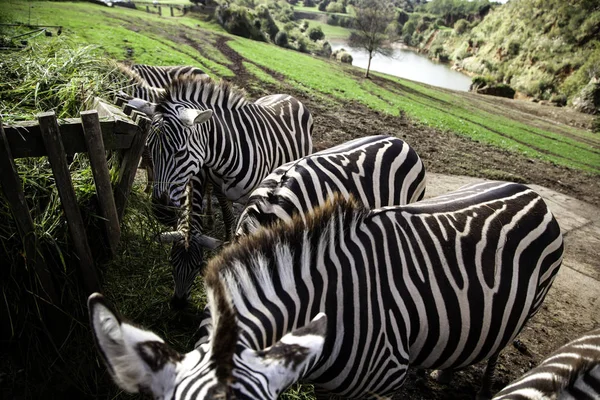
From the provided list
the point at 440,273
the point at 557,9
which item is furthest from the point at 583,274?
the point at 557,9

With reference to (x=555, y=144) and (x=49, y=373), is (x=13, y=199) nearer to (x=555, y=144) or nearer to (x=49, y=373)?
(x=49, y=373)

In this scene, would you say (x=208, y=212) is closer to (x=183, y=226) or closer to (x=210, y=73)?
(x=183, y=226)

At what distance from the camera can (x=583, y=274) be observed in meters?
6.68

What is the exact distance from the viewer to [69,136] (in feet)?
8.62

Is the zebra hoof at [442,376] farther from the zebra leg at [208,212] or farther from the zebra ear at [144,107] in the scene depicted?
the zebra ear at [144,107]

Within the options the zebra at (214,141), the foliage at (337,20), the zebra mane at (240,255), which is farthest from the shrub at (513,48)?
the foliage at (337,20)

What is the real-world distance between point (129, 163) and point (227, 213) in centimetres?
280

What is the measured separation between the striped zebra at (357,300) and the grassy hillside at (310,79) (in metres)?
13.8

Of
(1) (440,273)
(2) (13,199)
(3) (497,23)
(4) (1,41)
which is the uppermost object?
(3) (497,23)

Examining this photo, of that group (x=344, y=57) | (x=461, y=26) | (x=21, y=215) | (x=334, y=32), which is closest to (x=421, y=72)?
(x=344, y=57)

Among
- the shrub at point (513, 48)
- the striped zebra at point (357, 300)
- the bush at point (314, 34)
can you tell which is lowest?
the striped zebra at point (357, 300)

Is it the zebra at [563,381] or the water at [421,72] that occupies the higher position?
the water at [421,72]

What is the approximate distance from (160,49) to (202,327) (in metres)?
18.5

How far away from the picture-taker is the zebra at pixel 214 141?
14.0 feet
